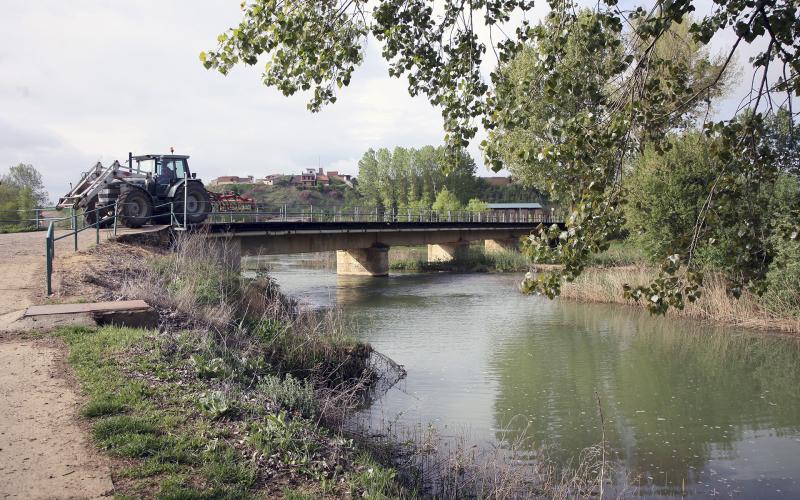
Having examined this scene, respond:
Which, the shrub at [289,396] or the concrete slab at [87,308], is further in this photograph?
the concrete slab at [87,308]

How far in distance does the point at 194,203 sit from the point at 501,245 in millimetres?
30996

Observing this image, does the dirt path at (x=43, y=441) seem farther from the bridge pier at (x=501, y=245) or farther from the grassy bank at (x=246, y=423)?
the bridge pier at (x=501, y=245)

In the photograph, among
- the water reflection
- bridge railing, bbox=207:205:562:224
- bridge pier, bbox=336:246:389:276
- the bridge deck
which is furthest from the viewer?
bridge pier, bbox=336:246:389:276

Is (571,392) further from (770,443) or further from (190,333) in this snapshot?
(190,333)

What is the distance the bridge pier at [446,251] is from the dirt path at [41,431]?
3772 cm

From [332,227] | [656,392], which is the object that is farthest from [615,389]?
[332,227]

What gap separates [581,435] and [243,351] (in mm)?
5176

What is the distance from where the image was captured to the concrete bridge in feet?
90.0

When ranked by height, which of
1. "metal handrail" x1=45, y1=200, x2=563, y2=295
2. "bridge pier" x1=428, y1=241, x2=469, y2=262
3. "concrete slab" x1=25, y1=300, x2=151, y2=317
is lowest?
"bridge pier" x1=428, y1=241, x2=469, y2=262

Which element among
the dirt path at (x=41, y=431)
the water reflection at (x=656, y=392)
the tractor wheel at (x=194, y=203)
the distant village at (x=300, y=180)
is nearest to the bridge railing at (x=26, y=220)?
the tractor wheel at (x=194, y=203)

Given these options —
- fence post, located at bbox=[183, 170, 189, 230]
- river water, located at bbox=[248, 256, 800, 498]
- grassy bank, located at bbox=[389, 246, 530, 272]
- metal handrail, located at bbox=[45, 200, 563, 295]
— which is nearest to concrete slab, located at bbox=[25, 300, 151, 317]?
metal handrail, located at bbox=[45, 200, 563, 295]

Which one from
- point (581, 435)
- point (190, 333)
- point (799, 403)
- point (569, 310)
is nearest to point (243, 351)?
point (190, 333)

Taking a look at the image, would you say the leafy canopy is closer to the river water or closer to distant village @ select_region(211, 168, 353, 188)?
the river water

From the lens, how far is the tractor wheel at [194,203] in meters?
23.3
